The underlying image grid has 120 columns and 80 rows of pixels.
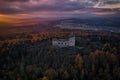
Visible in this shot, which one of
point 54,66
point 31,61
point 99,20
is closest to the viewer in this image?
point 54,66

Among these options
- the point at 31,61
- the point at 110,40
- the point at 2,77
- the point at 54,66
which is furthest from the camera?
the point at 110,40

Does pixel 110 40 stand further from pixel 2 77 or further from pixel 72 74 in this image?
A: pixel 2 77

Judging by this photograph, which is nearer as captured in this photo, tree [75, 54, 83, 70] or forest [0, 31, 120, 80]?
forest [0, 31, 120, 80]

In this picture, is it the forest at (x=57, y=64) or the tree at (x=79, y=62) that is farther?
the tree at (x=79, y=62)

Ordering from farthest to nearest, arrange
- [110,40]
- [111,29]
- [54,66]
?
[111,29] → [110,40] → [54,66]

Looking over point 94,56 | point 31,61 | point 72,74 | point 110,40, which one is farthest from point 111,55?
point 110,40

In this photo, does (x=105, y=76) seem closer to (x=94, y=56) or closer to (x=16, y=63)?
(x=94, y=56)

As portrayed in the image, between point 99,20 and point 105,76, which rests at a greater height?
point 99,20

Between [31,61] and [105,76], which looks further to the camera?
[31,61]

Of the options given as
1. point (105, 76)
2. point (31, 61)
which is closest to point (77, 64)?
point (105, 76)
